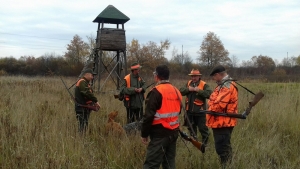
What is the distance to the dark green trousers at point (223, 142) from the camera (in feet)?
15.9

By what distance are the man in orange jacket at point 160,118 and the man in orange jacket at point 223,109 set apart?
90 cm

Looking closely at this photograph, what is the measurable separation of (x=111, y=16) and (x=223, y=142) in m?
12.6

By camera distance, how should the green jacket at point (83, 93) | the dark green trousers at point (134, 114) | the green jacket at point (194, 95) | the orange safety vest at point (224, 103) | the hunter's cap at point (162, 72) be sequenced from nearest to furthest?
the hunter's cap at point (162, 72) < the orange safety vest at point (224, 103) < the green jacket at point (194, 95) < the green jacket at point (83, 93) < the dark green trousers at point (134, 114)

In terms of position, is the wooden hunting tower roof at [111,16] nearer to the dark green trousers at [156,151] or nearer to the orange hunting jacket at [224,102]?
the orange hunting jacket at [224,102]

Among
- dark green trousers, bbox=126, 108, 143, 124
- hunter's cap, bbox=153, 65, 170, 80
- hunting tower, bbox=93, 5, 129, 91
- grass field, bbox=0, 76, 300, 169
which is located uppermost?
hunting tower, bbox=93, 5, 129, 91

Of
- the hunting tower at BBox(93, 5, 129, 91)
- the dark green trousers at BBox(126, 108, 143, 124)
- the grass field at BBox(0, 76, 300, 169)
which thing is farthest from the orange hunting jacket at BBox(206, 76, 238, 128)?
the hunting tower at BBox(93, 5, 129, 91)

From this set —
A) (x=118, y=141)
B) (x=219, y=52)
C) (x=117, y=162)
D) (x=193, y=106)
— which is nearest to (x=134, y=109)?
(x=193, y=106)

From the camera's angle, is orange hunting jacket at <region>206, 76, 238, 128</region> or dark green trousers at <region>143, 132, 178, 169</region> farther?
orange hunting jacket at <region>206, 76, 238, 128</region>

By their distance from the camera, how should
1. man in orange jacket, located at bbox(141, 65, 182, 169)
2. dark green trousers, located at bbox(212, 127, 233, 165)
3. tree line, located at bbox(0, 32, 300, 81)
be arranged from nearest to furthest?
1. man in orange jacket, located at bbox(141, 65, 182, 169)
2. dark green trousers, located at bbox(212, 127, 233, 165)
3. tree line, located at bbox(0, 32, 300, 81)

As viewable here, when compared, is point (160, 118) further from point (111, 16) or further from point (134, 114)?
point (111, 16)

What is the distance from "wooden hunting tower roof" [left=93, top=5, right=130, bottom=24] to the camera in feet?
52.3

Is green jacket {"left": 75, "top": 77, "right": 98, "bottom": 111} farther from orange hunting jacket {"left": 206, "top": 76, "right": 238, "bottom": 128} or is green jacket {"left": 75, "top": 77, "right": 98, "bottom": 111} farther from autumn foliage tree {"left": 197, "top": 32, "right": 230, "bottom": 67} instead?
autumn foliage tree {"left": 197, "top": 32, "right": 230, "bottom": 67}

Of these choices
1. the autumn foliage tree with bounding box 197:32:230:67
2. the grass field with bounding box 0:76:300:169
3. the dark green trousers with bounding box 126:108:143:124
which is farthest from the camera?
the autumn foliage tree with bounding box 197:32:230:67

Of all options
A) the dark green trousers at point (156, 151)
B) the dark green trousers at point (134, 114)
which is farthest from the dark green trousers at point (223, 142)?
the dark green trousers at point (134, 114)
